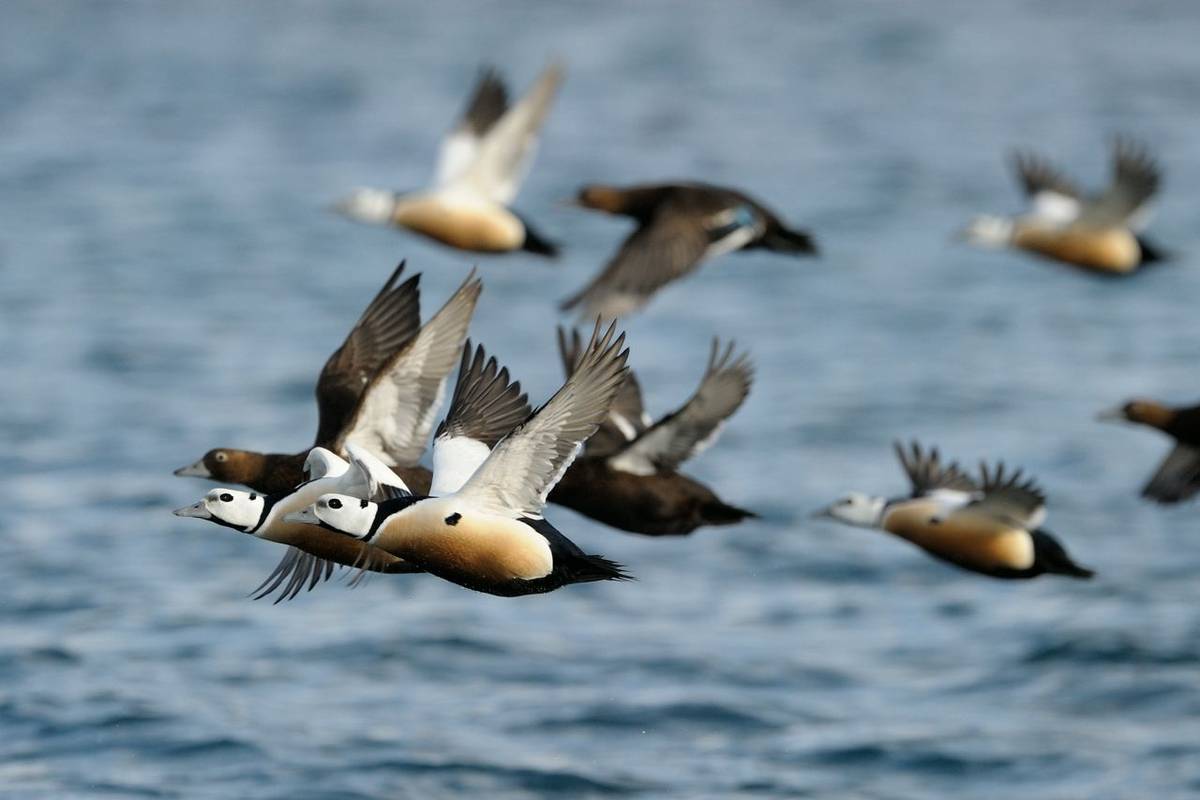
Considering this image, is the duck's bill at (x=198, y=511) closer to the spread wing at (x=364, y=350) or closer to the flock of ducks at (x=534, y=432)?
the flock of ducks at (x=534, y=432)

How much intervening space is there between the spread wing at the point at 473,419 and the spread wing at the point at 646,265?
272 cm

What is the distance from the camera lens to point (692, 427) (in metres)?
9.98

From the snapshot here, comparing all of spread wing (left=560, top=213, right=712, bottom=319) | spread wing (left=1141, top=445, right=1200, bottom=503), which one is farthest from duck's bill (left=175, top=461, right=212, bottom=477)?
spread wing (left=1141, top=445, right=1200, bottom=503)

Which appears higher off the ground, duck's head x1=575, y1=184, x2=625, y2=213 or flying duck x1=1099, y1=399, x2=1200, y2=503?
duck's head x1=575, y1=184, x2=625, y2=213

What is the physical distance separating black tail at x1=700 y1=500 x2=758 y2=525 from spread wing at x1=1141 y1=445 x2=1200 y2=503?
234cm

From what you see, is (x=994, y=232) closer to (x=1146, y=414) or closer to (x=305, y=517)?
(x=1146, y=414)

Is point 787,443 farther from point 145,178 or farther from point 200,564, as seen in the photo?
point 145,178

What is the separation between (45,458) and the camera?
19375mm

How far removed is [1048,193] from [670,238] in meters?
4.07

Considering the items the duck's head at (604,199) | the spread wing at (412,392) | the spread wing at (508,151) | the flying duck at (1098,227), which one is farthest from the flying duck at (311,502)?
the flying duck at (1098,227)

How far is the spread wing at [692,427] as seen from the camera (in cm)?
988

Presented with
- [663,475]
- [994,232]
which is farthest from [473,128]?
[663,475]

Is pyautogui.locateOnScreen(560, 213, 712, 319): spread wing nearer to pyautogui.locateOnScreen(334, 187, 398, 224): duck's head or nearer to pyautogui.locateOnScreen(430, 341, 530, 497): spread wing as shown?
pyautogui.locateOnScreen(334, 187, 398, 224): duck's head

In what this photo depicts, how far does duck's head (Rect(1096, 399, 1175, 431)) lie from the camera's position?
11359 millimetres
